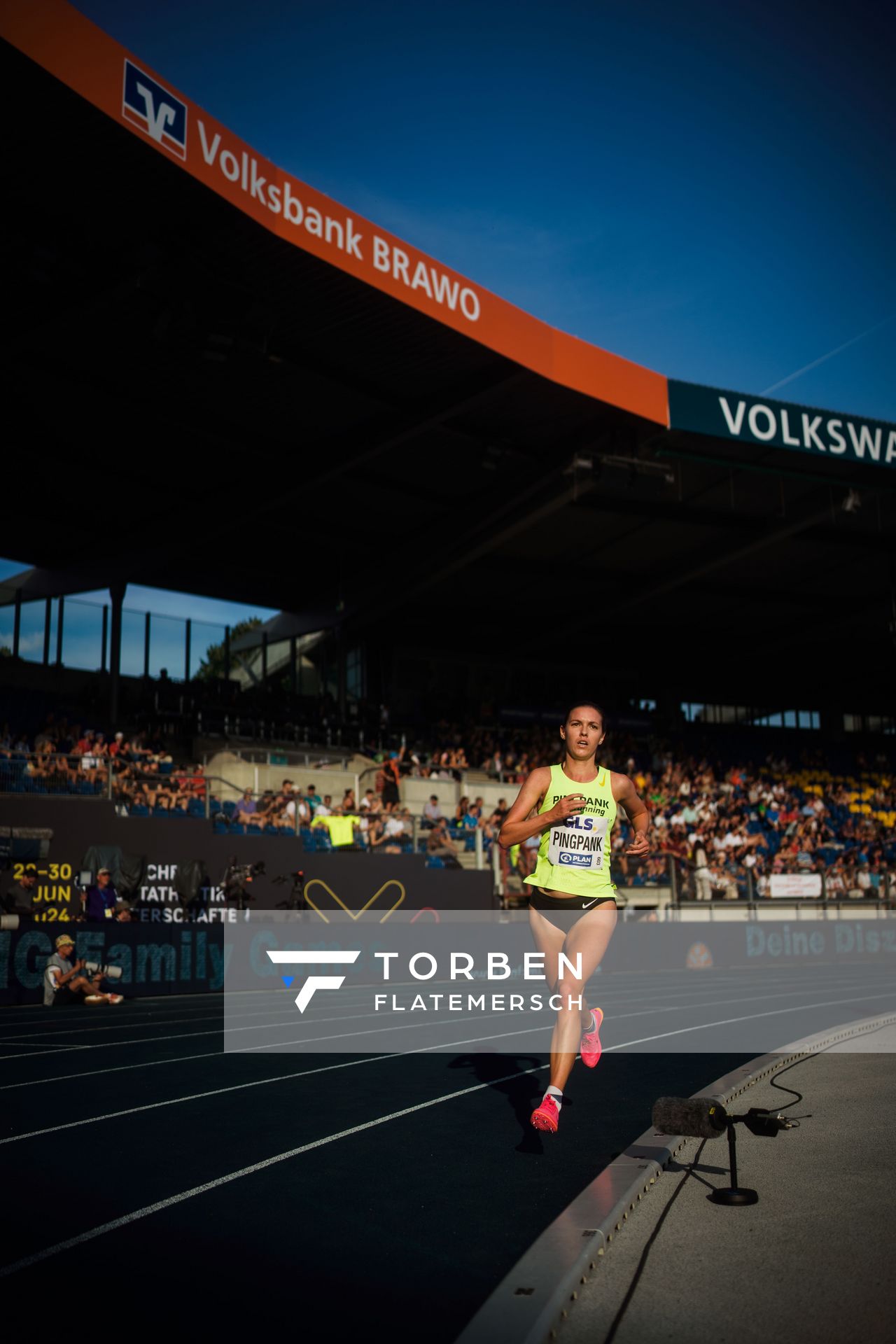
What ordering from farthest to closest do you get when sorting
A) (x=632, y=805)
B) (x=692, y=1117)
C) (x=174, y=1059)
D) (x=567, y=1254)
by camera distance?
(x=174, y=1059) < (x=632, y=805) < (x=692, y=1117) < (x=567, y=1254)

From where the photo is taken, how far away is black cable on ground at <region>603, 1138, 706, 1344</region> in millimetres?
3082

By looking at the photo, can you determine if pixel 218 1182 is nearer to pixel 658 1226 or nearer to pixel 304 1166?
pixel 304 1166

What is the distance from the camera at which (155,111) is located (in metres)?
16.0

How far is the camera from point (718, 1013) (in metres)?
12.6

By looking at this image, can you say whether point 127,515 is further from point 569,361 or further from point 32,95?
point 32,95

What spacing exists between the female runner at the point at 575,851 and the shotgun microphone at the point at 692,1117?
4.45 ft

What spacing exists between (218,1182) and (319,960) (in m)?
12.7

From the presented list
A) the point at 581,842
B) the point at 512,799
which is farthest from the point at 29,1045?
the point at 512,799

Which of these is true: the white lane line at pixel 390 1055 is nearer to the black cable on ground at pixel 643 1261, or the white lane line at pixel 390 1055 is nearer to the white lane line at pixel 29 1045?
the white lane line at pixel 29 1045

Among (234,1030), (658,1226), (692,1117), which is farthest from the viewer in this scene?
(234,1030)

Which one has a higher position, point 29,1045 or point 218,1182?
point 218,1182

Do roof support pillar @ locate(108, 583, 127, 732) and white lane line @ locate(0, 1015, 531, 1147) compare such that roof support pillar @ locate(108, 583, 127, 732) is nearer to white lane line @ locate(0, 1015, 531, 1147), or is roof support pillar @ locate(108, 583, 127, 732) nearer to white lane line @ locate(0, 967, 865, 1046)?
white lane line @ locate(0, 967, 865, 1046)

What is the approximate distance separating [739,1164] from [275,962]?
12757mm

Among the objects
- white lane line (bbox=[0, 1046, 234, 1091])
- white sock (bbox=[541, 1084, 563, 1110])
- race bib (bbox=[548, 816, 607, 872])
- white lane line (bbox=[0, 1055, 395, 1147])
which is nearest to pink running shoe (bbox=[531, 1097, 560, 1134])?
white sock (bbox=[541, 1084, 563, 1110])
